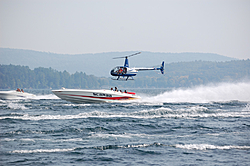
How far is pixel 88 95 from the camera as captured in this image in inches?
1519

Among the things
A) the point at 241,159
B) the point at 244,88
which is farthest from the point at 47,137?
the point at 244,88

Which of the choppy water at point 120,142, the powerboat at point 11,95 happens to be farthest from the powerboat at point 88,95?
the powerboat at point 11,95

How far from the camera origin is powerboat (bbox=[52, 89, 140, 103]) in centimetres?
3803

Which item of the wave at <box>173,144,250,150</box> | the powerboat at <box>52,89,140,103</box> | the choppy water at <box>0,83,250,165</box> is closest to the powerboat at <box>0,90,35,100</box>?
the powerboat at <box>52,89,140,103</box>

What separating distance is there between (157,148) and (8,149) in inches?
259

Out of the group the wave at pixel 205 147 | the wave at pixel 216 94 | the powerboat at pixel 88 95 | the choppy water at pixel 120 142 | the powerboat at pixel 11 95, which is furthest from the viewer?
the wave at pixel 216 94

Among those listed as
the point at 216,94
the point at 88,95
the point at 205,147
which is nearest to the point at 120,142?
the point at 205,147

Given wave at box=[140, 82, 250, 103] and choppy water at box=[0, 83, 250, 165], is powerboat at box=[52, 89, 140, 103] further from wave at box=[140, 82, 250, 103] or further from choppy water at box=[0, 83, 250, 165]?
wave at box=[140, 82, 250, 103]

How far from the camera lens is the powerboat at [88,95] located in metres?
38.0

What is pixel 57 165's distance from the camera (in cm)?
1155

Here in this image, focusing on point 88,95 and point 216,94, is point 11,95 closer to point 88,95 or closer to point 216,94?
point 88,95

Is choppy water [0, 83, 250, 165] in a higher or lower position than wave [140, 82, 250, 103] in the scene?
lower

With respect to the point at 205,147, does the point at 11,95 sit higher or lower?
higher

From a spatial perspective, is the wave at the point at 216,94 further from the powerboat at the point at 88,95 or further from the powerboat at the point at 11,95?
the powerboat at the point at 11,95
